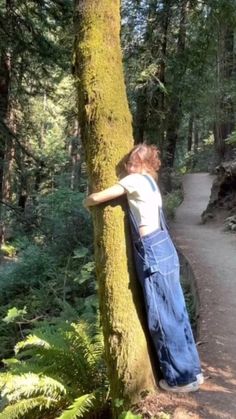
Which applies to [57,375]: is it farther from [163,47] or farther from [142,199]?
[163,47]

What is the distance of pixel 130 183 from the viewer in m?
3.93

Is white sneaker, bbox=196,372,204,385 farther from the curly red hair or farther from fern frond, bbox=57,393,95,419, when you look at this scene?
the curly red hair

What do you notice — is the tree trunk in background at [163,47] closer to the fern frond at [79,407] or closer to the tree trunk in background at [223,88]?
the tree trunk in background at [223,88]

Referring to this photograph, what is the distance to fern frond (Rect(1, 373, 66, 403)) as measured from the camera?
4.31 metres

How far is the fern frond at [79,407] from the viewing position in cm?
383

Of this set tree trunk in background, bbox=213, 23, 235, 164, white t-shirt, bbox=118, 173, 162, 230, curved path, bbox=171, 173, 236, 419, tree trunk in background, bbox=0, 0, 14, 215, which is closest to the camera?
white t-shirt, bbox=118, 173, 162, 230

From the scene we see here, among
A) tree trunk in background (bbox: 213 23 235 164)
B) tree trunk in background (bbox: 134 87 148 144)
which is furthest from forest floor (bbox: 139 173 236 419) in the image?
tree trunk in background (bbox: 213 23 235 164)

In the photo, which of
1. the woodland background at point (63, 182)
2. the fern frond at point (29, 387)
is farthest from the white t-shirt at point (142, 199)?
the fern frond at point (29, 387)

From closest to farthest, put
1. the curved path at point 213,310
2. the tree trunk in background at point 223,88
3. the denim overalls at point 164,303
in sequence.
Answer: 1. the denim overalls at point 164,303
2. the curved path at point 213,310
3. the tree trunk in background at point 223,88

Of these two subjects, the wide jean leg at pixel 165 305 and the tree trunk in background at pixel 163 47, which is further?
the tree trunk in background at pixel 163 47

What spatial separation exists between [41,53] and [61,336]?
22.4 ft

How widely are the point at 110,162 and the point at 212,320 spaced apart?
327 cm

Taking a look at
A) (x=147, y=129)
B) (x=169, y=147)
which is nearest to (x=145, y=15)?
(x=147, y=129)

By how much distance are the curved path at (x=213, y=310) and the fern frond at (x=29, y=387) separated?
120 centimetres
